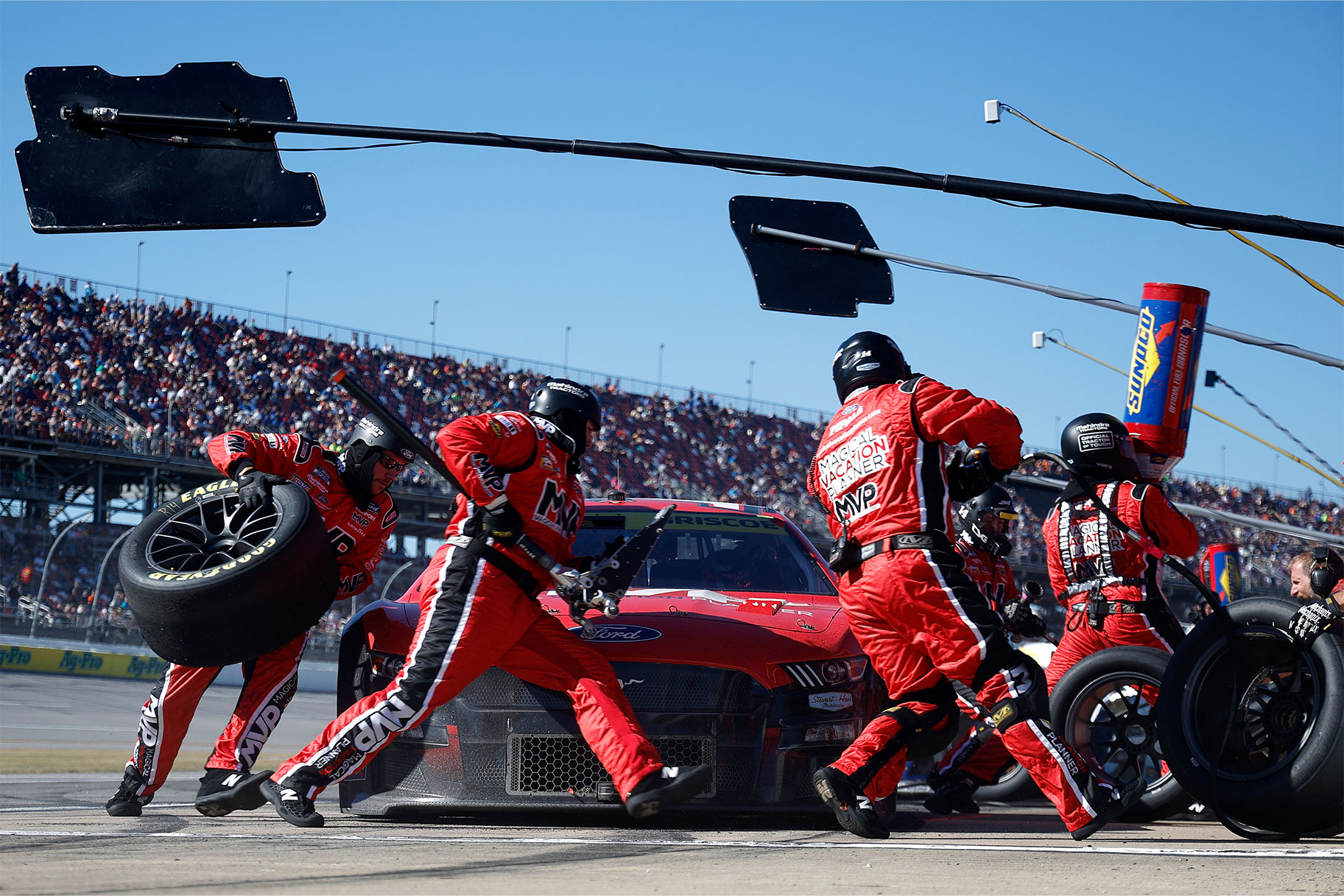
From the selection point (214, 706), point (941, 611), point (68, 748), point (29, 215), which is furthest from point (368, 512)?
point (214, 706)

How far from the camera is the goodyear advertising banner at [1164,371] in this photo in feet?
21.9

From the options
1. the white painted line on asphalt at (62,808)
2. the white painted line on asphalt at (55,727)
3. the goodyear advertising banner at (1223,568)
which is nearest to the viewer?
the white painted line on asphalt at (62,808)

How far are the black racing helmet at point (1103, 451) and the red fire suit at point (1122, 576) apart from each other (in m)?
0.08

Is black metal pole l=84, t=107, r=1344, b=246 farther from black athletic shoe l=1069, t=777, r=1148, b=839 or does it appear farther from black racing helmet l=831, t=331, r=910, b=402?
black athletic shoe l=1069, t=777, r=1148, b=839

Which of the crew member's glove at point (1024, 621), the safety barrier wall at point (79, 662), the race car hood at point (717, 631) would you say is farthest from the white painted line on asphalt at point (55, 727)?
the crew member's glove at point (1024, 621)

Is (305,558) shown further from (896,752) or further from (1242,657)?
(1242,657)

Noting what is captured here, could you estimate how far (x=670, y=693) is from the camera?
4.76 metres

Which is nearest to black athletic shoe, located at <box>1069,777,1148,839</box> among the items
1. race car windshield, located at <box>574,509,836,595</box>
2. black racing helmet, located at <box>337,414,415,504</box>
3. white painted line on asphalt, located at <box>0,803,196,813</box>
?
race car windshield, located at <box>574,509,836,595</box>

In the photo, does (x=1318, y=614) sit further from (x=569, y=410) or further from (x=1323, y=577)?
(x=569, y=410)

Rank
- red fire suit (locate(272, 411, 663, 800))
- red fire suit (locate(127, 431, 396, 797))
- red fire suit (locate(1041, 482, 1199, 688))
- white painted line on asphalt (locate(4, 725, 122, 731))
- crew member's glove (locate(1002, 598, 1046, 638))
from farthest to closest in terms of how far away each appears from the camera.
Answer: white painted line on asphalt (locate(4, 725, 122, 731))
crew member's glove (locate(1002, 598, 1046, 638))
red fire suit (locate(1041, 482, 1199, 688))
red fire suit (locate(127, 431, 396, 797))
red fire suit (locate(272, 411, 663, 800))

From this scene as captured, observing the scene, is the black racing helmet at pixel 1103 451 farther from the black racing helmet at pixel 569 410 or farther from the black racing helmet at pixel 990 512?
the black racing helmet at pixel 569 410

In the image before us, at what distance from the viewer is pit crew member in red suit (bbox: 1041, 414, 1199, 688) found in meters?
5.94

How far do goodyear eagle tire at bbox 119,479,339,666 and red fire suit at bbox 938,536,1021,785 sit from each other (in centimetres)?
291

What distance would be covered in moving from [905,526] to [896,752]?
31.3 inches
